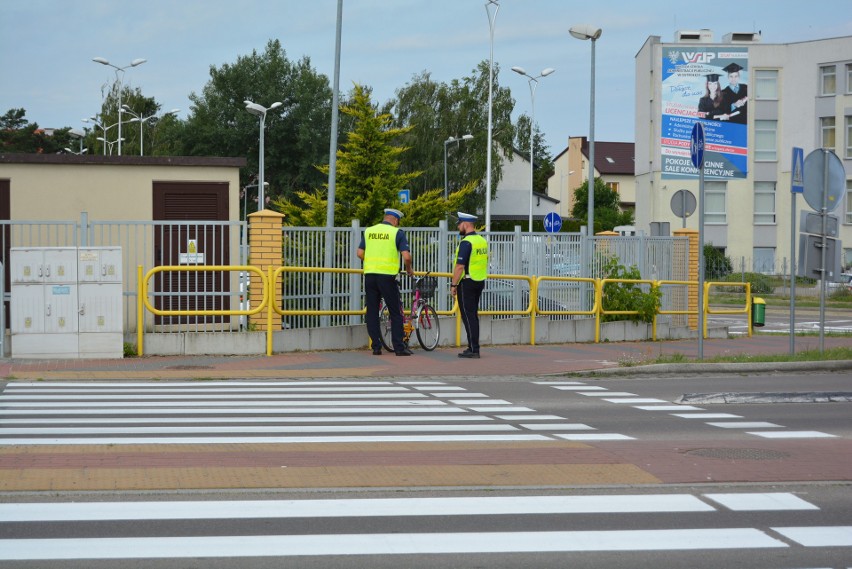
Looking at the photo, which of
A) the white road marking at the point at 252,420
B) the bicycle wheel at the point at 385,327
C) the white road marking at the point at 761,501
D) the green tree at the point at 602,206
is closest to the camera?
the white road marking at the point at 761,501

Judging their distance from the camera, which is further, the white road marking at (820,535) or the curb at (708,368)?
the curb at (708,368)

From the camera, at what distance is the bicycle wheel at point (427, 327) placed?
17.8m


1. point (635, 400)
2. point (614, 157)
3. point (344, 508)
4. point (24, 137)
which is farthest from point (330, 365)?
point (614, 157)

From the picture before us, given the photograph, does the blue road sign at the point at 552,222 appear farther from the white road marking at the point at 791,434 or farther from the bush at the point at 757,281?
the white road marking at the point at 791,434

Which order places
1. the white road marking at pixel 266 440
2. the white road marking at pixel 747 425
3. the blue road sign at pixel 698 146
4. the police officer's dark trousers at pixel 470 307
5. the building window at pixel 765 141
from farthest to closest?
the building window at pixel 765 141
the police officer's dark trousers at pixel 470 307
the blue road sign at pixel 698 146
the white road marking at pixel 747 425
the white road marking at pixel 266 440

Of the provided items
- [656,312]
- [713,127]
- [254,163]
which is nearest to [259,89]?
[254,163]

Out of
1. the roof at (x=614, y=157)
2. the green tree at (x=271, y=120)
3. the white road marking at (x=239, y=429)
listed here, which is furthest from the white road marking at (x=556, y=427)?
the roof at (x=614, y=157)

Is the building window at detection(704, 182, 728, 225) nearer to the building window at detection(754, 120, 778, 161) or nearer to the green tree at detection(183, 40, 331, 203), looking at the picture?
the building window at detection(754, 120, 778, 161)

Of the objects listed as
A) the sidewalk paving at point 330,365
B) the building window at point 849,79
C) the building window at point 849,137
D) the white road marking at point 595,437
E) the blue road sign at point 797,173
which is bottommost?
A: the white road marking at point 595,437

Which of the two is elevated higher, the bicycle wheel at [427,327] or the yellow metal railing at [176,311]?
the yellow metal railing at [176,311]

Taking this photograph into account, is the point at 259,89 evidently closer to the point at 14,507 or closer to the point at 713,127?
the point at 713,127

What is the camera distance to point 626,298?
23078 millimetres

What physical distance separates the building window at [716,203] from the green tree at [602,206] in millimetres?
21924

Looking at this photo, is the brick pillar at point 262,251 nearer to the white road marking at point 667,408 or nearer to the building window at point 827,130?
the white road marking at point 667,408
